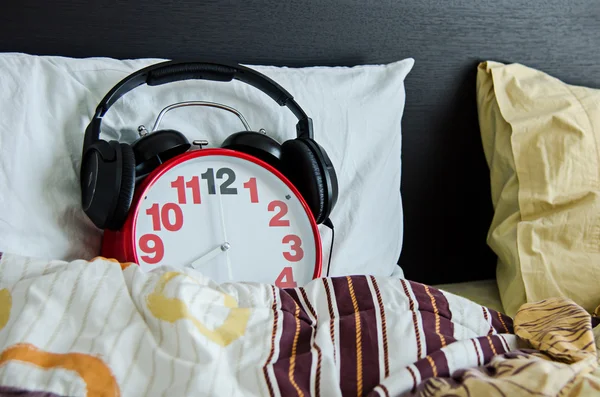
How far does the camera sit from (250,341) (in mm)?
674

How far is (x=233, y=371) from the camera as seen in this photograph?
646 millimetres

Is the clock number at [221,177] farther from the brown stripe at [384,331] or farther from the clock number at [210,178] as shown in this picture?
the brown stripe at [384,331]

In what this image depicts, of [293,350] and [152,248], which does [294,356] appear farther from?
[152,248]

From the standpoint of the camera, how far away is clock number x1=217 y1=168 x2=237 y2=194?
3.11 ft

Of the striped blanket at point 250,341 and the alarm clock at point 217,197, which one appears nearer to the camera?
the striped blanket at point 250,341

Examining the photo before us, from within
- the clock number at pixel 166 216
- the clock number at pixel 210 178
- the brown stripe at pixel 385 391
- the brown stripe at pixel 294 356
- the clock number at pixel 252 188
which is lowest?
the brown stripe at pixel 385 391

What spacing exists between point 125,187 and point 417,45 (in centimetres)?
68

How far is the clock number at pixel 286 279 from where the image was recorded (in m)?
0.95

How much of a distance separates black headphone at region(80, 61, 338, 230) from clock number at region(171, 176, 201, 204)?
39mm

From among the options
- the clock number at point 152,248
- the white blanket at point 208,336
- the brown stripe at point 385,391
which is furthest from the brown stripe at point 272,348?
the clock number at point 152,248

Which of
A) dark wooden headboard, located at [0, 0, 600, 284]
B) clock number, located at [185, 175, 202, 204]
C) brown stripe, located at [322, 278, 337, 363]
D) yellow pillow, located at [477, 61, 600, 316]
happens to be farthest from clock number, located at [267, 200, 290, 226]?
yellow pillow, located at [477, 61, 600, 316]

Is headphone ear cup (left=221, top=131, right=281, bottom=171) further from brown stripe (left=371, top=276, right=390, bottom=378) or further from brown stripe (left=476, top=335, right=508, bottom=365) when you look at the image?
brown stripe (left=476, top=335, right=508, bottom=365)

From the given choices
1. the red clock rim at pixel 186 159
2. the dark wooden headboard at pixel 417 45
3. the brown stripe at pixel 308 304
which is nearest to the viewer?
the brown stripe at pixel 308 304

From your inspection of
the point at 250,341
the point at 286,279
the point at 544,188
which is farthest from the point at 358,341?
the point at 544,188
